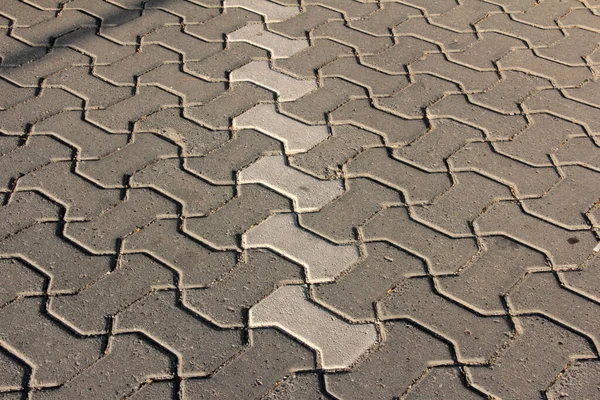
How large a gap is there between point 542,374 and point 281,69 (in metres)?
2.39

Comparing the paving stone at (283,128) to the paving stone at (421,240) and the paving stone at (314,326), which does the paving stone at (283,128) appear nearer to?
the paving stone at (421,240)

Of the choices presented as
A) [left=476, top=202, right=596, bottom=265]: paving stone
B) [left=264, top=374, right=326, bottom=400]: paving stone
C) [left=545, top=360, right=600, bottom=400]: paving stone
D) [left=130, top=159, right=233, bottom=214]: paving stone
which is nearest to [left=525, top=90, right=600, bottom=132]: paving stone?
[left=476, top=202, right=596, bottom=265]: paving stone

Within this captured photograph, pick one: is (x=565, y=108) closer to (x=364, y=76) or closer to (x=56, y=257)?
(x=364, y=76)

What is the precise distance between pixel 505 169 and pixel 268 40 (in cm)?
175

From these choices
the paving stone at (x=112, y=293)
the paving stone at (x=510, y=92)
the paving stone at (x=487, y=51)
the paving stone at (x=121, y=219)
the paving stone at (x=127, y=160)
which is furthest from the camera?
the paving stone at (x=487, y=51)

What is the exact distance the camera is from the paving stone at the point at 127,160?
12.2 ft

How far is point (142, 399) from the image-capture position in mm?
2713

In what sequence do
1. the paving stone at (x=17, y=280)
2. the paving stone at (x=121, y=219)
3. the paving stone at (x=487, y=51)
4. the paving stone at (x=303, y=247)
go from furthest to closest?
the paving stone at (x=487, y=51)
the paving stone at (x=121, y=219)
the paving stone at (x=303, y=247)
the paving stone at (x=17, y=280)

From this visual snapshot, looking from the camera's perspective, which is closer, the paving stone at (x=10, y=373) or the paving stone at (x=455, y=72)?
the paving stone at (x=10, y=373)

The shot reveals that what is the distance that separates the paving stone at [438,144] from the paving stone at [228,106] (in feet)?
2.79

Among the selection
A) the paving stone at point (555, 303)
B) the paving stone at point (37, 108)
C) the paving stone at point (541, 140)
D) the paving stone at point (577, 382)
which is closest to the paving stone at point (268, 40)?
the paving stone at point (37, 108)

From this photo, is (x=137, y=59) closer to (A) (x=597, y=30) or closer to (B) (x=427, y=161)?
(B) (x=427, y=161)

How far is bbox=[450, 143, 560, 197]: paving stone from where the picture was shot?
369 cm

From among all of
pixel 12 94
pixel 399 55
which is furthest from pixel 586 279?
pixel 12 94
